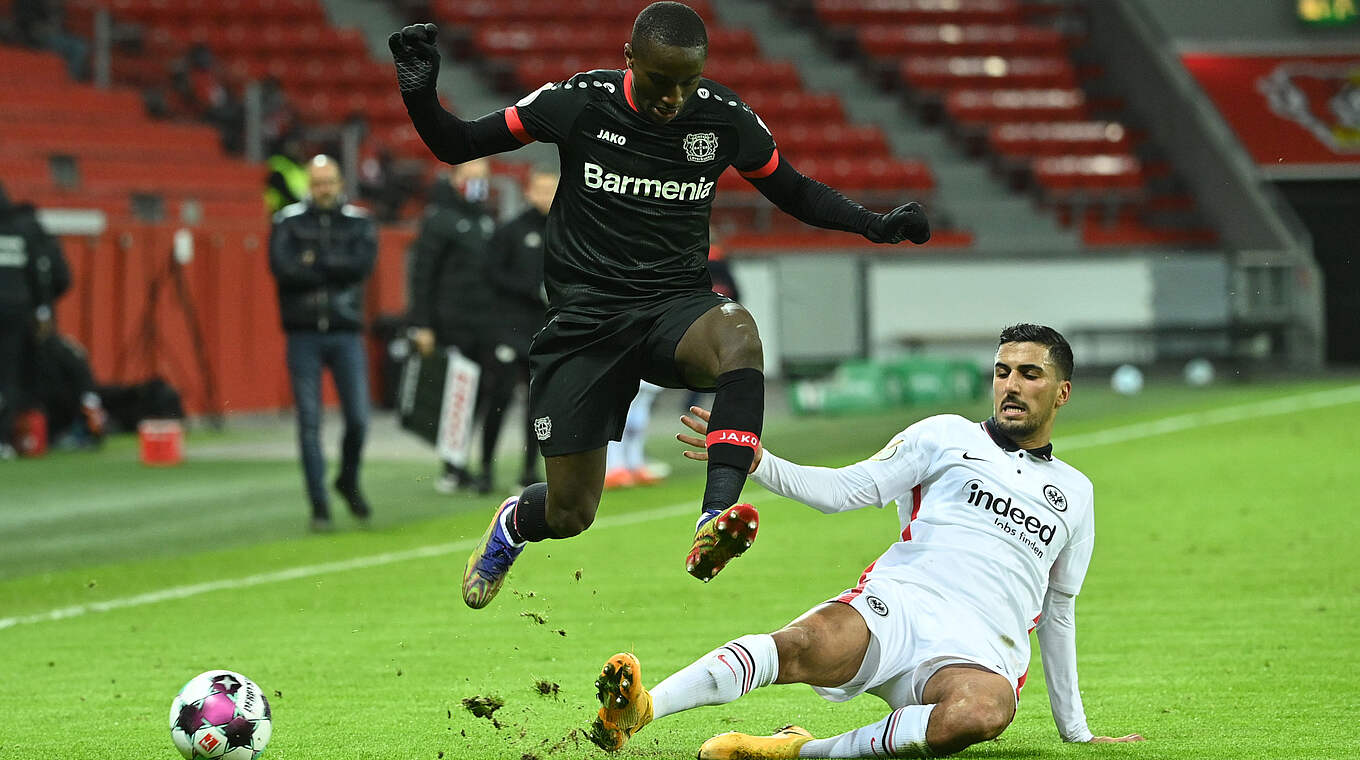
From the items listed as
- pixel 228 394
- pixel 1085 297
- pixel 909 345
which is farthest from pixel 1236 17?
pixel 228 394

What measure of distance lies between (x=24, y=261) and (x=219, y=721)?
1127 cm

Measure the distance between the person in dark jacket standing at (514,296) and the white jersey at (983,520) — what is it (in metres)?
7.03

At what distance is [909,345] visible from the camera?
25.2 meters

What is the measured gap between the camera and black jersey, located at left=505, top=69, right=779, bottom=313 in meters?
5.59

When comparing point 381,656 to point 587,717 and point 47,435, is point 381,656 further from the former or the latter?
point 47,435

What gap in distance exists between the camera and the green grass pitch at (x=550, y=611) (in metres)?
5.73

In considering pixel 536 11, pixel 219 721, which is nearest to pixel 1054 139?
pixel 536 11

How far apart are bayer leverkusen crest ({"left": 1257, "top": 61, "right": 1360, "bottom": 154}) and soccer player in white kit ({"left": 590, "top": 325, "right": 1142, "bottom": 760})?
1005 inches

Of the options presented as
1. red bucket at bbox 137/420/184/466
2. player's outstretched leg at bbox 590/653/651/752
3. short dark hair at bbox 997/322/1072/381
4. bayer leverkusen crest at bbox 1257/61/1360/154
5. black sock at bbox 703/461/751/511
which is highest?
bayer leverkusen crest at bbox 1257/61/1360/154

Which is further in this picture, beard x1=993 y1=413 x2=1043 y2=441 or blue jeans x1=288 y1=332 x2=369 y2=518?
blue jeans x1=288 y1=332 x2=369 y2=518

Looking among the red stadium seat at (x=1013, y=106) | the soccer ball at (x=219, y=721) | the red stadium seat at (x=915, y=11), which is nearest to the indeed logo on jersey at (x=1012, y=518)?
the soccer ball at (x=219, y=721)

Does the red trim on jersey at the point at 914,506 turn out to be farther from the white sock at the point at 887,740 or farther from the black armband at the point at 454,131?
the black armband at the point at 454,131

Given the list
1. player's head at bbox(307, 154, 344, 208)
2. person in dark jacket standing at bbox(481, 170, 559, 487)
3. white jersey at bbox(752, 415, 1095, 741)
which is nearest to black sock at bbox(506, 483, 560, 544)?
white jersey at bbox(752, 415, 1095, 741)

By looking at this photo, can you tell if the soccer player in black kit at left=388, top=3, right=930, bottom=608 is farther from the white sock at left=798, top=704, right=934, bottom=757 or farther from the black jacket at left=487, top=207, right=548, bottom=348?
the black jacket at left=487, top=207, right=548, bottom=348
